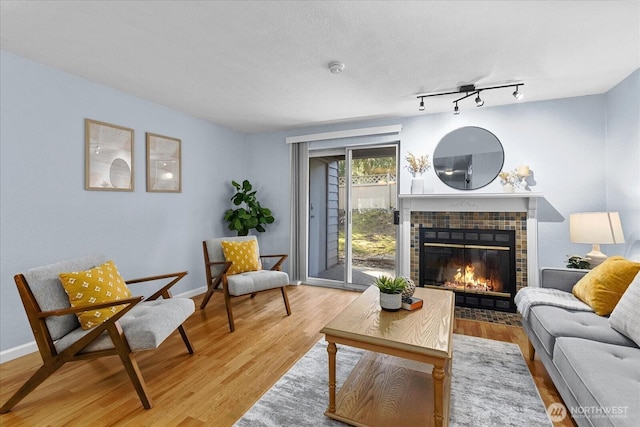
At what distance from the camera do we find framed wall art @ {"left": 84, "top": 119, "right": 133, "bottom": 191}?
291 centimetres

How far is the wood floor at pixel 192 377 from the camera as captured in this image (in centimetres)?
175

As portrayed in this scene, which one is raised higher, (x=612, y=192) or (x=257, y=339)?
(x=612, y=192)

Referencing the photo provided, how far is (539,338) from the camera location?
200cm

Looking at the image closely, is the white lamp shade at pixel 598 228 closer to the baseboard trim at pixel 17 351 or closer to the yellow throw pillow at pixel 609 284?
the yellow throw pillow at pixel 609 284

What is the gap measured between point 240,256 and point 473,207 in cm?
280

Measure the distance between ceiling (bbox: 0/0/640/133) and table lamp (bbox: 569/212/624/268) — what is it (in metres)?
1.29

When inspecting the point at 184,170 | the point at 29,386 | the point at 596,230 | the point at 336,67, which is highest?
the point at 336,67

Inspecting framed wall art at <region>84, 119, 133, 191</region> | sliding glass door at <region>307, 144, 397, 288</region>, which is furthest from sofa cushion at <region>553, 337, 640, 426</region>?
framed wall art at <region>84, 119, 133, 191</region>

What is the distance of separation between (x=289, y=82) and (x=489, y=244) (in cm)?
291

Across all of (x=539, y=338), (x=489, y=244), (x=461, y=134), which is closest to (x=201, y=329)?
(x=539, y=338)

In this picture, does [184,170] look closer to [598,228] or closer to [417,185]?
[417,185]

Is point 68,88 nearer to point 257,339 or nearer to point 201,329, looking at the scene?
point 201,329

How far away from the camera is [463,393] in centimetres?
192

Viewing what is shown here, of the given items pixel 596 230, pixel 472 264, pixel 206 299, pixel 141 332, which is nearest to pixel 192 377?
pixel 141 332
